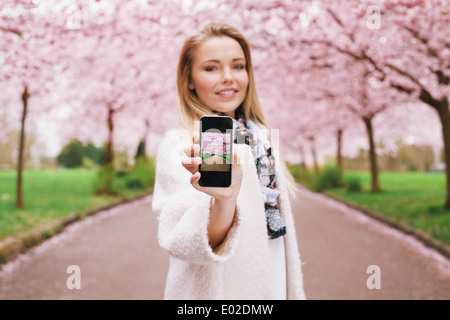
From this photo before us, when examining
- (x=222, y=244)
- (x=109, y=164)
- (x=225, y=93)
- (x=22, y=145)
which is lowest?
(x=222, y=244)

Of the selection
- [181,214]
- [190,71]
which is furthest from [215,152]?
[190,71]

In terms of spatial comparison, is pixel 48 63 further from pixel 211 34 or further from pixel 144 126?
pixel 144 126

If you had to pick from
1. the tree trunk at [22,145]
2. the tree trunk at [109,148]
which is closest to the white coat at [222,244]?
the tree trunk at [22,145]

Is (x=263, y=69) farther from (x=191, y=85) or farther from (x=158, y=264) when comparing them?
(x=191, y=85)

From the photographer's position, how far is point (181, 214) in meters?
1.32

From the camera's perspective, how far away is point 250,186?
4.91ft

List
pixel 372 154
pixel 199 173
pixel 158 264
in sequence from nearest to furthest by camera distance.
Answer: pixel 199 173 → pixel 158 264 → pixel 372 154

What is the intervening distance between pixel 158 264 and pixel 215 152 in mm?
4862

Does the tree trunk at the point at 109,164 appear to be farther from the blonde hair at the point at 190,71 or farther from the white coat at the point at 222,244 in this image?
the white coat at the point at 222,244

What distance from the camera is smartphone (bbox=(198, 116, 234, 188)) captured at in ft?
3.73

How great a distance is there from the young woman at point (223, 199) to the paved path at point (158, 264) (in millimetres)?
2966

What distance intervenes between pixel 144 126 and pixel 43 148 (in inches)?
1189

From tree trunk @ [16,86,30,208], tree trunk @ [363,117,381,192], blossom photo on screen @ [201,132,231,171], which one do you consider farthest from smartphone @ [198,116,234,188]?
tree trunk @ [363,117,381,192]

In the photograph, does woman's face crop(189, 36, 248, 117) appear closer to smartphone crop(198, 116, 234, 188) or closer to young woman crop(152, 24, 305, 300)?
young woman crop(152, 24, 305, 300)
